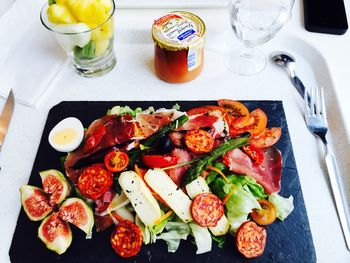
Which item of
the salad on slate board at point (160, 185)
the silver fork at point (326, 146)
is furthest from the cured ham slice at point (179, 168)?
the silver fork at point (326, 146)

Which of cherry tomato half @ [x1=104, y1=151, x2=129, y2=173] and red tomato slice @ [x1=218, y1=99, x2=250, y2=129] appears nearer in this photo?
cherry tomato half @ [x1=104, y1=151, x2=129, y2=173]

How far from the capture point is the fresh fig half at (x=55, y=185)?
1263mm

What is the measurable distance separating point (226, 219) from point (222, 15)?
104cm

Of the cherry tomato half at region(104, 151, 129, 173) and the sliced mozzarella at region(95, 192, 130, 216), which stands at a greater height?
the cherry tomato half at region(104, 151, 129, 173)

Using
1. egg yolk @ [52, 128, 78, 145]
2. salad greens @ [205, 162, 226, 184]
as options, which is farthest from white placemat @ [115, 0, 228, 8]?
salad greens @ [205, 162, 226, 184]

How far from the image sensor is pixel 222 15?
5.88 feet

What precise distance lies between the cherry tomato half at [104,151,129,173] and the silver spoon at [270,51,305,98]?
87 centimetres

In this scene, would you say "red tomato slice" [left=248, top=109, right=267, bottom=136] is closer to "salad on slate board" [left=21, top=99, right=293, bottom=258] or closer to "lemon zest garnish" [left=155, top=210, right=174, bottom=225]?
"salad on slate board" [left=21, top=99, right=293, bottom=258]

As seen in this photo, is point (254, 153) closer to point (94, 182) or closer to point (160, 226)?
point (160, 226)

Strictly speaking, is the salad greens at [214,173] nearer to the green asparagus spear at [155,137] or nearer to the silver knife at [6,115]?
the green asparagus spear at [155,137]

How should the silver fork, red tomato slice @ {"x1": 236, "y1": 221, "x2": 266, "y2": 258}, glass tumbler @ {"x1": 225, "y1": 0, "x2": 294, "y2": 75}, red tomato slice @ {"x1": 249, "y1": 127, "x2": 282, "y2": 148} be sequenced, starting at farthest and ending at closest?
glass tumbler @ {"x1": 225, "y1": 0, "x2": 294, "y2": 75} < red tomato slice @ {"x1": 249, "y1": 127, "x2": 282, "y2": 148} < the silver fork < red tomato slice @ {"x1": 236, "y1": 221, "x2": 266, "y2": 258}

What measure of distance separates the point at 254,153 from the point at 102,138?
57 cm

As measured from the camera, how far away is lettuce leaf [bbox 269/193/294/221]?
127 cm

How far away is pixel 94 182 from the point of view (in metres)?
1.24
